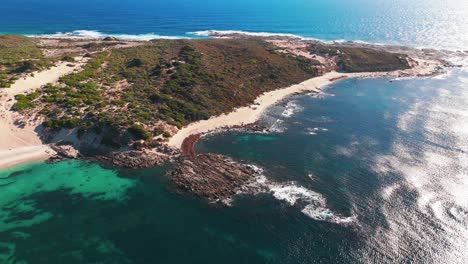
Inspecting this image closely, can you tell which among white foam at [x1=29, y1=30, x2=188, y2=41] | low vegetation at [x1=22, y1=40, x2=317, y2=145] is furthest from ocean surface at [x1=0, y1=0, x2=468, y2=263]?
white foam at [x1=29, y1=30, x2=188, y2=41]

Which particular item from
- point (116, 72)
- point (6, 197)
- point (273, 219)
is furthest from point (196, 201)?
point (116, 72)

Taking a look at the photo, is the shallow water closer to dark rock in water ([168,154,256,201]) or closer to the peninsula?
dark rock in water ([168,154,256,201])

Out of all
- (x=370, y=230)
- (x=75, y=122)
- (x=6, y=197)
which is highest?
(x=75, y=122)

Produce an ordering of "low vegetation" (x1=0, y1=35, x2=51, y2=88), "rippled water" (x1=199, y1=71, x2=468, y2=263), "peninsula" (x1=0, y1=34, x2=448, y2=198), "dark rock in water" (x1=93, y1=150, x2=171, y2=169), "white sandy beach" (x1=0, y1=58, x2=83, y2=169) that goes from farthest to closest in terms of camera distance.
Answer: "low vegetation" (x1=0, y1=35, x2=51, y2=88) → "peninsula" (x1=0, y1=34, x2=448, y2=198) → "white sandy beach" (x1=0, y1=58, x2=83, y2=169) → "dark rock in water" (x1=93, y1=150, x2=171, y2=169) → "rippled water" (x1=199, y1=71, x2=468, y2=263)

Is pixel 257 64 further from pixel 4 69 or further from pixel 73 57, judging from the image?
pixel 4 69

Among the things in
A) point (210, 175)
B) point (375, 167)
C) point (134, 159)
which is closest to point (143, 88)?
point (134, 159)

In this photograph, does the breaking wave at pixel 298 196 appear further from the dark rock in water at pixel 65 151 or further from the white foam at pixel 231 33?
the white foam at pixel 231 33
